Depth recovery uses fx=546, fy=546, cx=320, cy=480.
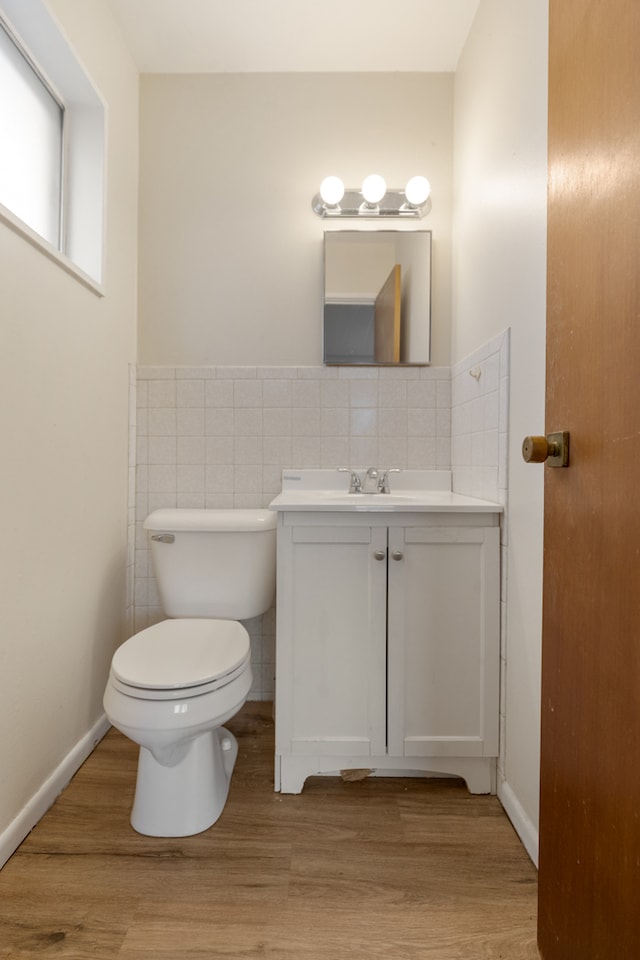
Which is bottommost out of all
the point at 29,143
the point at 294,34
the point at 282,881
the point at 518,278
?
the point at 282,881

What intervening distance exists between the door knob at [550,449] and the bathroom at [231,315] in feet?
2.12

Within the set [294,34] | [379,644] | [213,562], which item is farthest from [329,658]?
[294,34]

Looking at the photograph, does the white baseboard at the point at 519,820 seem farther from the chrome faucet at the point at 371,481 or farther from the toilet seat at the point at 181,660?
the chrome faucet at the point at 371,481

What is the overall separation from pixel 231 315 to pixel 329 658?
4.45 feet

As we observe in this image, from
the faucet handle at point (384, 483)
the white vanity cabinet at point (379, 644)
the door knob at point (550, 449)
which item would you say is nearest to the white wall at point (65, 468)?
the white vanity cabinet at point (379, 644)

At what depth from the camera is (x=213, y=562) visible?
1814 millimetres

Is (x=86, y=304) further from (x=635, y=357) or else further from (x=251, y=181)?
(x=635, y=357)

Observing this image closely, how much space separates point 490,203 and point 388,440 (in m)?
0.88

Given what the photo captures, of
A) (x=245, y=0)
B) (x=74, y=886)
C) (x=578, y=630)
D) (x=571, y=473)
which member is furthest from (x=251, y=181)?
(x=74, y=886)

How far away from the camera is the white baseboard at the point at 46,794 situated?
50.8 inches

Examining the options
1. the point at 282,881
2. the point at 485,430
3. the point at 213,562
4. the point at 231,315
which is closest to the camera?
the point at 282,881

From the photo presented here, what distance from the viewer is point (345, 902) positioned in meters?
1.19

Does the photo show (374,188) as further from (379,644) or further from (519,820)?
(519,820)

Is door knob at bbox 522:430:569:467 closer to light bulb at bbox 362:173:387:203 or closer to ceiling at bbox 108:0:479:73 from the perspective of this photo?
light bulb at bbox 362:173:387:203
